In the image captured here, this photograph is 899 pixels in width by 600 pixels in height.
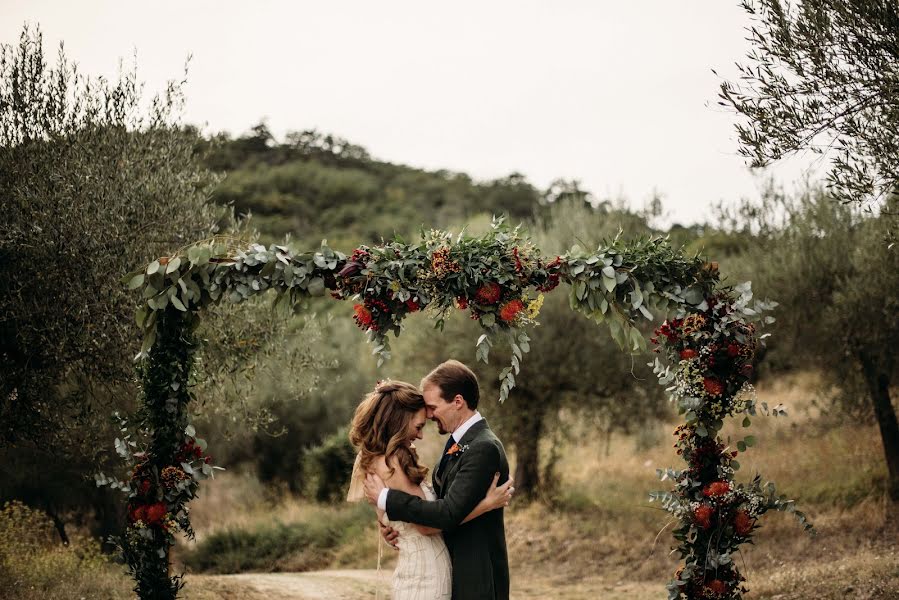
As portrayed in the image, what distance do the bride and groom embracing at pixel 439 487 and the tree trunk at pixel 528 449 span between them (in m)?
11.2

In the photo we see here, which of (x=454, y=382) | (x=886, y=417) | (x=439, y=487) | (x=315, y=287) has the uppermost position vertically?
(x=315, y=287)

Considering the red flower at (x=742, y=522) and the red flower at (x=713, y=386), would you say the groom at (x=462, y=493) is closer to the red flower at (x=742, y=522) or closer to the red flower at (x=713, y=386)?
the red flower at (x=713, y=386)

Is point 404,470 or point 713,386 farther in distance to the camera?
point 713,386

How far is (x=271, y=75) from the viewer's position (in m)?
56.4

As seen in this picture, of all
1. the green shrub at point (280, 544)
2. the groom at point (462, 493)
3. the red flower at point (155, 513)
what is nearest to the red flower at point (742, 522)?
the groom at point (462, 493)

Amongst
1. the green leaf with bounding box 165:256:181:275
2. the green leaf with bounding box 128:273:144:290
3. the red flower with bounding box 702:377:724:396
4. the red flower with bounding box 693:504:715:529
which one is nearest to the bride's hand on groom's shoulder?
the green leaf with bounding box 165:256:181:275

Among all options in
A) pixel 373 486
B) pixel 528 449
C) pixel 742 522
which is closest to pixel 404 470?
pixel 373 486

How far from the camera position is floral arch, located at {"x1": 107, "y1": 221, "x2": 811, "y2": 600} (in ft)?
20.1

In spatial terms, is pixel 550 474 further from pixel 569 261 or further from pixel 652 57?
pixel 569 261

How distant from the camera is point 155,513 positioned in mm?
6254

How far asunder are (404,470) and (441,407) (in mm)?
487

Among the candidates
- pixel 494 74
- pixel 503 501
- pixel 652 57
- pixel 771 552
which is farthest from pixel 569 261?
pixel 494 74

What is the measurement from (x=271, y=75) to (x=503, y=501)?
5523cm

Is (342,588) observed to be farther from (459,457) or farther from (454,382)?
(454,382)
